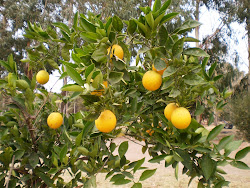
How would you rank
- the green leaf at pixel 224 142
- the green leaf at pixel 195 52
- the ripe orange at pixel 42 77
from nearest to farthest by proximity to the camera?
the green leaf at pixel 195 52
the green leaf at pixel 224 142
the ripe orange at pixel 42 77

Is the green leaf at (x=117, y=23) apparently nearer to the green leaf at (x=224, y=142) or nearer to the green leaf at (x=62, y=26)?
the green leaf at (x=62, y=26)

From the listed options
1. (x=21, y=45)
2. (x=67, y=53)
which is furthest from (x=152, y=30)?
(x=21, y=45)

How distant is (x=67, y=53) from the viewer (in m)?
1.33

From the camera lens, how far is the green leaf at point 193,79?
2.72 ft

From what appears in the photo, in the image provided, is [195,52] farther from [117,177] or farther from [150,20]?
[117,177]

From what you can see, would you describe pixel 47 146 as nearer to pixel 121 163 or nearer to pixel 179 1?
pixel 121 163

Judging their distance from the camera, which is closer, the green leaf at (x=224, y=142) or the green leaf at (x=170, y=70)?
the green leaf at (x=170, y=70)

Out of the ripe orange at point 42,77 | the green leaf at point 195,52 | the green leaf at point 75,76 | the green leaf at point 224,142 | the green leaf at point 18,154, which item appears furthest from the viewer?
the ripe orange at point 42,77

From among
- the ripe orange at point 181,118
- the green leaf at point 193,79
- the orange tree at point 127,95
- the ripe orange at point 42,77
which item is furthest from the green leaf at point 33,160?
the green leaf at point 193,79

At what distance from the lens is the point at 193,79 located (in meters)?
0.85

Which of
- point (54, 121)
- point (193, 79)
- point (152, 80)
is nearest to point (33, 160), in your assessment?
point (54, 121)

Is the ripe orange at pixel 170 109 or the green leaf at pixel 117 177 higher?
the ripe orange at pixel 170 109

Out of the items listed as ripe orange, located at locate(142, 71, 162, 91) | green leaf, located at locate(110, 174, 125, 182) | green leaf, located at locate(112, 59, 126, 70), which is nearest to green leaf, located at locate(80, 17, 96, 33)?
green leaf, located at locate(112, 59, 126, 70)

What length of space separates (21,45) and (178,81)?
13914mm
